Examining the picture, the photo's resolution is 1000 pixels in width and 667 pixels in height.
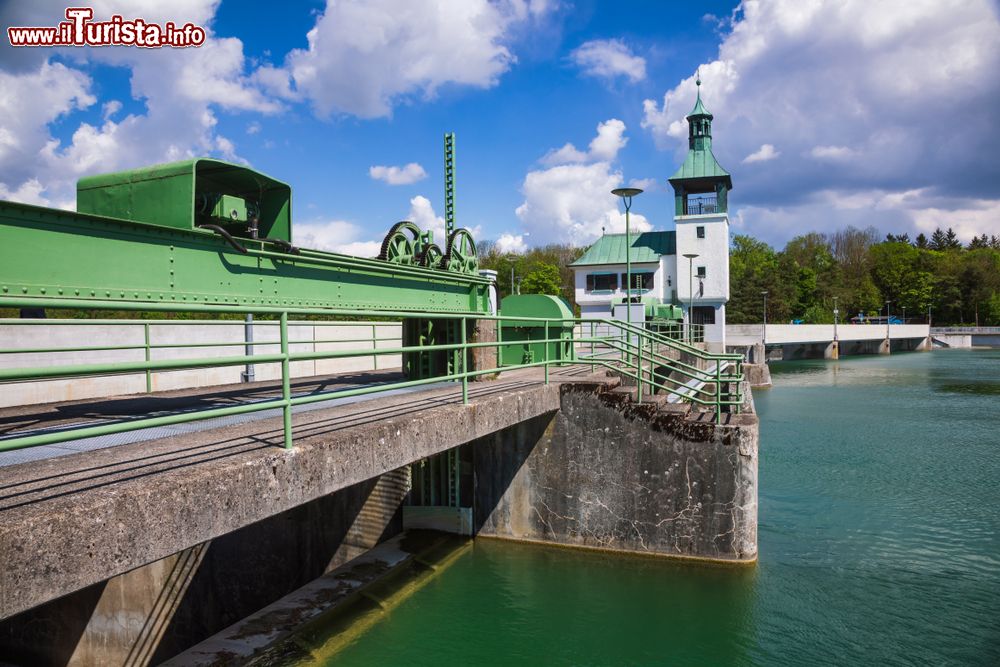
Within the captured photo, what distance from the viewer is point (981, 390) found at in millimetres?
34156

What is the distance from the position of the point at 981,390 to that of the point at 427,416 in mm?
37301

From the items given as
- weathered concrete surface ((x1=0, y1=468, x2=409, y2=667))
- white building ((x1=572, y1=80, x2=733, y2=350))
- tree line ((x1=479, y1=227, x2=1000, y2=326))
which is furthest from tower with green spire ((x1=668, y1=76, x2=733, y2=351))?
weathered concrete surface ((x1=0, y1=468, x2=409, y2=667))

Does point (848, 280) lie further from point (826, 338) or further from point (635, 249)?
point (635, 249)

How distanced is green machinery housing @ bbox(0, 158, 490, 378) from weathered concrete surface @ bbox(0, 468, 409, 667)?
2889 millimetres

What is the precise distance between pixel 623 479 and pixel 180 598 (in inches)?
238

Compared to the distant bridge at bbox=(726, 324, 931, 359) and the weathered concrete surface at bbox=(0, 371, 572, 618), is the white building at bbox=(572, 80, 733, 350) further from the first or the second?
the weathered concrete surface at bbox=(0, 371, 572, 618)

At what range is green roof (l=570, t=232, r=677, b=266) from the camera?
5431 centimetres

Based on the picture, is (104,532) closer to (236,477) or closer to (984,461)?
(236,477)

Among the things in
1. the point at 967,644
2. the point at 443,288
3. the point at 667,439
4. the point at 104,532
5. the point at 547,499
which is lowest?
the point at 967,644

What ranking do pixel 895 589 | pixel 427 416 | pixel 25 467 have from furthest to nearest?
pixel 895 589 < pixel 427 416 < pixel 25 467

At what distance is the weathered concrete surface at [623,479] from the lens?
Result: 937cm

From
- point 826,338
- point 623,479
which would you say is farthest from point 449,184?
point 826,338

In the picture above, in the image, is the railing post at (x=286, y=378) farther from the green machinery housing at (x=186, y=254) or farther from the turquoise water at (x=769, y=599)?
the turquoise water at (x=769, y=599)

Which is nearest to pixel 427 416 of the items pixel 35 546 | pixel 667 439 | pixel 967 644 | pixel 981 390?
pixel 35 546
